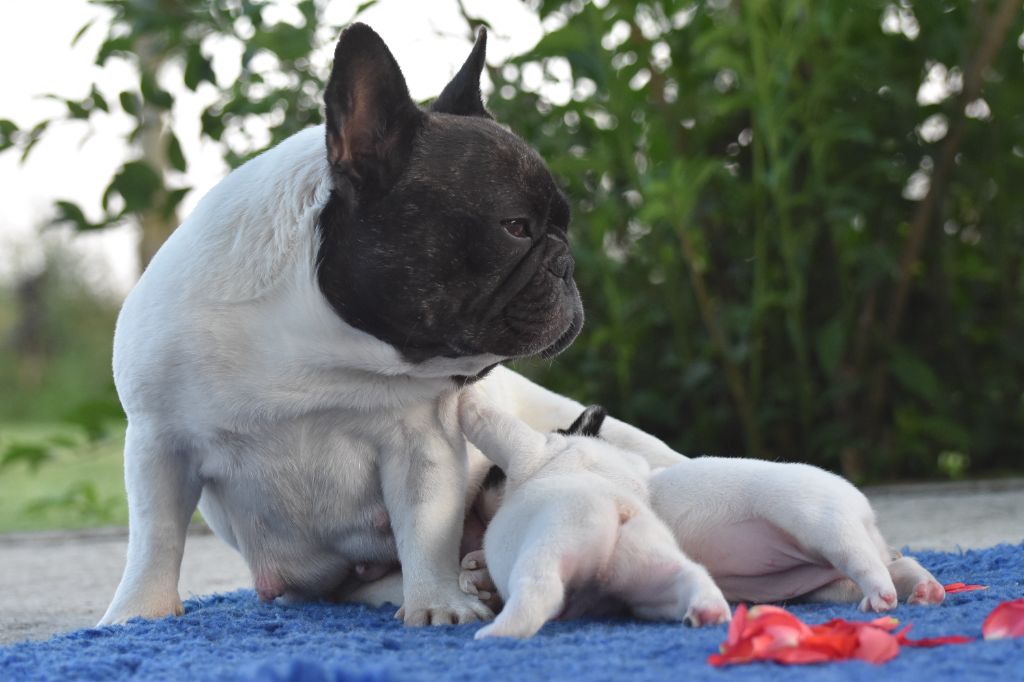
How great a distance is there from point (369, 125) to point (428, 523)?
688 mm

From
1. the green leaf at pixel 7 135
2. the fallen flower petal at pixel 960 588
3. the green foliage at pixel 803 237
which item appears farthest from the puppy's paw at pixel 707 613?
the green leaf at pixel 7 135

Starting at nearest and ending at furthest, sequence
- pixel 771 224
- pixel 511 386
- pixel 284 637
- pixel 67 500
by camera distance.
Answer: pixel 284 637, pixel 511 386, pixel 771 224, pixel 67 500

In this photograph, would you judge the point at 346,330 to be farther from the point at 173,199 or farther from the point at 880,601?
the point at 173,199

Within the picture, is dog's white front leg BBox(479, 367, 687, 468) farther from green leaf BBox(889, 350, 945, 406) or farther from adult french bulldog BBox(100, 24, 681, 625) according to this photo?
green leaf BBox(889, 350, 945, 406)

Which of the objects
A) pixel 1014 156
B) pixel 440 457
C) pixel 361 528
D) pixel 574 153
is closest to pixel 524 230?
pixel 440 457

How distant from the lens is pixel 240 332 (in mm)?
1986

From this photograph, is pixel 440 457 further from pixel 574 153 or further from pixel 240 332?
pixel 574 153

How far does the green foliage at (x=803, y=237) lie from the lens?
3.54 meters

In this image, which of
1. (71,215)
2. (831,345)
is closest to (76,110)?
(71,215)

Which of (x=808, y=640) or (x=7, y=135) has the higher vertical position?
(x=7, y=135)

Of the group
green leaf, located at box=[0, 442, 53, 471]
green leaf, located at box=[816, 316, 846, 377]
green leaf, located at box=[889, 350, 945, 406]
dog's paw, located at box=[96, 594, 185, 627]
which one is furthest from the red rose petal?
green leaf, located at box=[0, 442, 53, 471]

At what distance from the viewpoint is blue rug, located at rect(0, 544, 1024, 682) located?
1310mm

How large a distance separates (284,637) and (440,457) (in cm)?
44

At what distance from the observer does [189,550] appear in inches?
139
